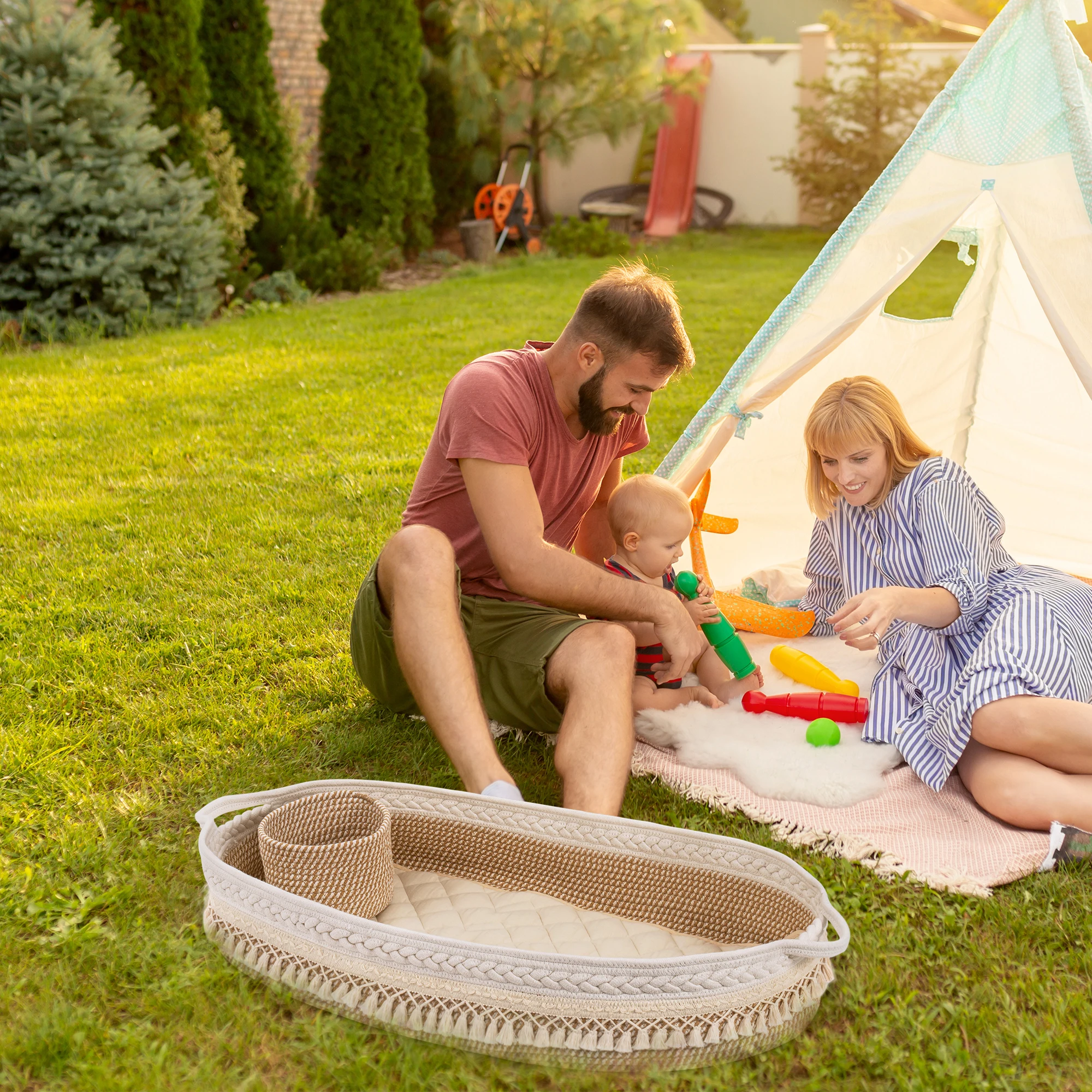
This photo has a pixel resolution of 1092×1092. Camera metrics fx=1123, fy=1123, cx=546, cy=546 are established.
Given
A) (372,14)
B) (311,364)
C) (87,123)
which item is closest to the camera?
(311,364)

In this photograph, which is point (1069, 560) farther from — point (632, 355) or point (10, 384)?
point (10, 384)

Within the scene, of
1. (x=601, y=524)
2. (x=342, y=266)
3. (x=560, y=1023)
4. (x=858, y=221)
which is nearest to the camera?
(x=560, y=1023)

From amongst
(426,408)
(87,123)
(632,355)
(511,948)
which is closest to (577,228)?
(87,123)

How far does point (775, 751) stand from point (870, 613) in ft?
1.31

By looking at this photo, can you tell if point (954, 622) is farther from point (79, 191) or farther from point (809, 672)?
point (79, 191)

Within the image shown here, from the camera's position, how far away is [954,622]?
245 centimetres

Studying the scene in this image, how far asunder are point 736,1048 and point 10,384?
506cm

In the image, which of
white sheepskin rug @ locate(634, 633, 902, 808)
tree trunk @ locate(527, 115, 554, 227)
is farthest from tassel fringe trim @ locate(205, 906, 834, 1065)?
tree trunk @ locate(527, 115, 554, 227)

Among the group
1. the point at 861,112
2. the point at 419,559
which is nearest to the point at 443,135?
the point at 861,112

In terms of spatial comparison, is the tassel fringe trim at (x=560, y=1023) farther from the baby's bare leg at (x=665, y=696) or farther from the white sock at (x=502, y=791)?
the baby's bare leg at (x=665, y=696)

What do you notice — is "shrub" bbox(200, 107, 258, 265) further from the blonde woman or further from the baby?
the blonde woman

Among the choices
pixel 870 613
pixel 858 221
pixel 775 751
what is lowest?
pixel 775 751

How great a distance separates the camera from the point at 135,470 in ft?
14.5

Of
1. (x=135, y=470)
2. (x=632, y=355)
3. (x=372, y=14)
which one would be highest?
(x=372, y=14)
